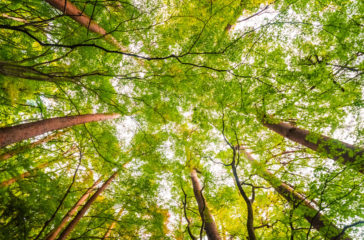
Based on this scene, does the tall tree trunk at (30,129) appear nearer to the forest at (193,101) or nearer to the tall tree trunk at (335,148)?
the forest at (193,101)

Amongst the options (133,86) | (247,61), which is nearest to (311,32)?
(247,61)

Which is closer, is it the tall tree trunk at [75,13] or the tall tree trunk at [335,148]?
the tall tree trunk at [335,148]

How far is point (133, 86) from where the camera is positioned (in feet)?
18.2

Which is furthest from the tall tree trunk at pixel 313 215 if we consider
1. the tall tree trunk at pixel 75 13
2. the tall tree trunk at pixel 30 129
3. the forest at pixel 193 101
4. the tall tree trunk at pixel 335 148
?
the tall tree trunk at pixel 75 13

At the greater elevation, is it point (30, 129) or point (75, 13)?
point (75, 13)

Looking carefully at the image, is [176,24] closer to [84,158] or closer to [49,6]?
[49,6]

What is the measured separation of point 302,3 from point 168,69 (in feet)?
14.2

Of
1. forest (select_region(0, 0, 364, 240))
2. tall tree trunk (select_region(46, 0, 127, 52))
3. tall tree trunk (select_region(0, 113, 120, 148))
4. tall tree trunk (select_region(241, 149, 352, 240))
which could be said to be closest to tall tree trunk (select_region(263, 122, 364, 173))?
forest (select_region(0, 0, 364, 240))

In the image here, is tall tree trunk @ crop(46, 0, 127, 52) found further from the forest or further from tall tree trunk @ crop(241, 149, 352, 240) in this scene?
tall tree trunk @ crop(241, 149, 352, 240)

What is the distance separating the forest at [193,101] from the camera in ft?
11.2

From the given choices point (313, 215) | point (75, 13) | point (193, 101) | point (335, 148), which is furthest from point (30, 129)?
point (335, 148)

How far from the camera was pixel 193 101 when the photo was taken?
584 centimetres

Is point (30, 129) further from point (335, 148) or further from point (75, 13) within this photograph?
point (335, 148)

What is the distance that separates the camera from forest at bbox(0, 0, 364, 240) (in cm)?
342
